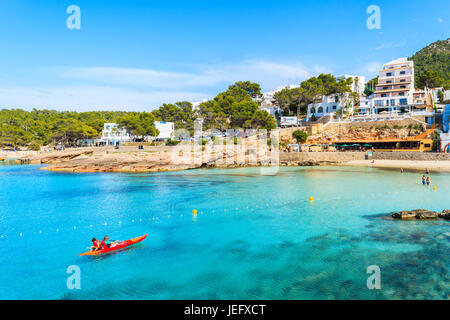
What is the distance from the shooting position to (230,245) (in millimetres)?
17219

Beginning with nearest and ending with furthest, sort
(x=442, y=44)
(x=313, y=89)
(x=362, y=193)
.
Result: 1. (x=362, y=193)
2. (x=313, y=89)
3. (x=442, y=44)

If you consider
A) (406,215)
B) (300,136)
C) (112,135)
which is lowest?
(406,215)

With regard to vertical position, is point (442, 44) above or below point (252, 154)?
above

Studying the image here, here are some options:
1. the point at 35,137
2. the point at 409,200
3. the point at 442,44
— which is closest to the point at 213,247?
the point at 409,200

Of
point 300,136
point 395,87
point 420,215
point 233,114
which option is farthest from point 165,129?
point 420,215

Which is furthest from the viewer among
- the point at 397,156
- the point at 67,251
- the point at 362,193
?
the point at 397,156

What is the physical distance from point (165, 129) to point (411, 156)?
66.5 m

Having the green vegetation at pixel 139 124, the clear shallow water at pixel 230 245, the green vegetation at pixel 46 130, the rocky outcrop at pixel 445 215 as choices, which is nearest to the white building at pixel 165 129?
the green vegetation at pixel 139 124

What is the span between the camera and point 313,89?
86875 mm

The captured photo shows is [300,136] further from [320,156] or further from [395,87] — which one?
[395,87]

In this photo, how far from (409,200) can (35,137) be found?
123961 millimetres

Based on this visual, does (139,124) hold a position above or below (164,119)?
below

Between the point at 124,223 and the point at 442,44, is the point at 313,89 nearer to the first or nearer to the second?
the point at 124,223

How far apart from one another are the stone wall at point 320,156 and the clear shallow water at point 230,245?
100ft
